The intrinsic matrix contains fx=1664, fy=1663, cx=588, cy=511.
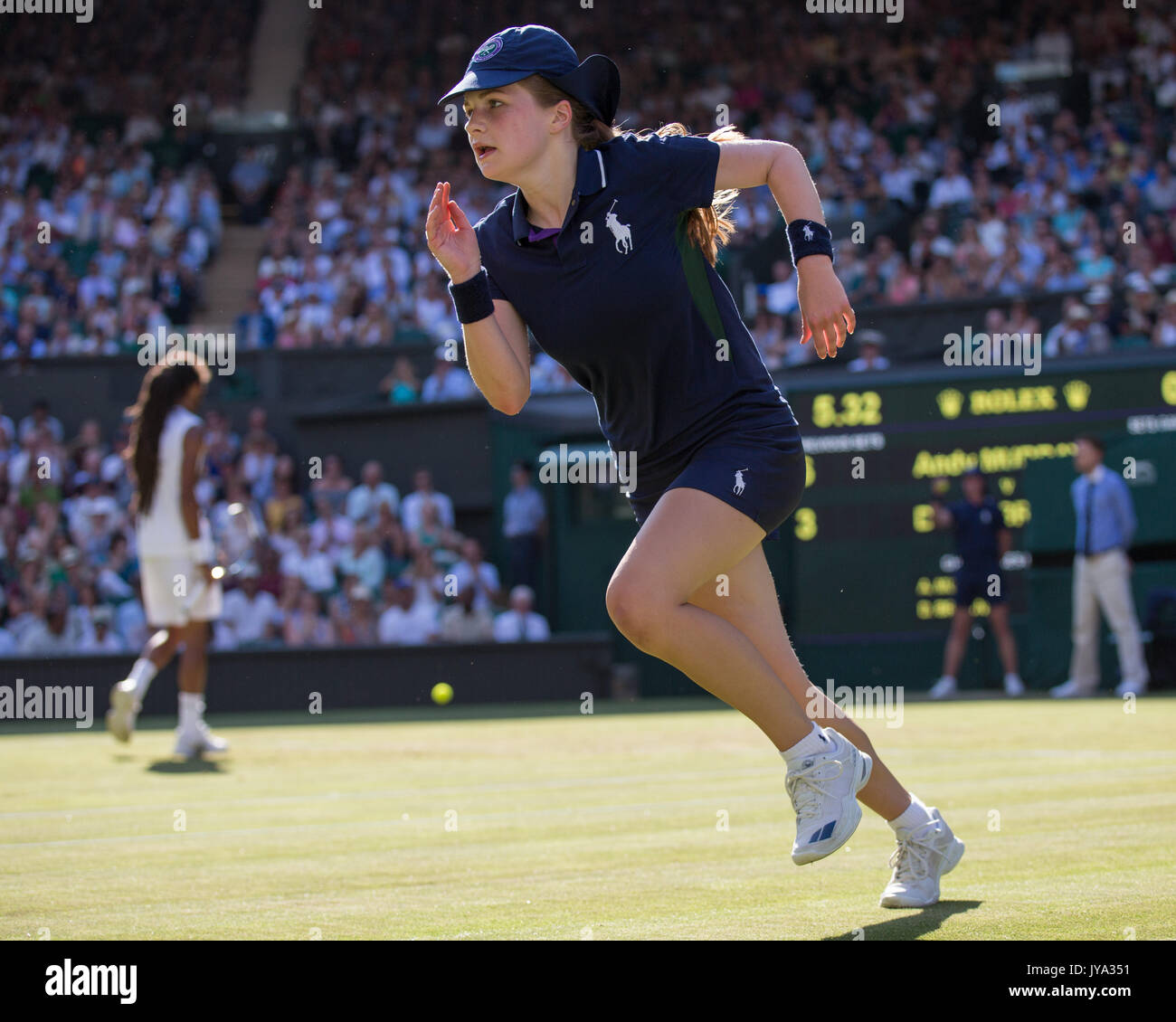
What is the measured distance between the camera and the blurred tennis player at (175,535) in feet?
33.6

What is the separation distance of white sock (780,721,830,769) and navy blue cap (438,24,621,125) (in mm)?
1797

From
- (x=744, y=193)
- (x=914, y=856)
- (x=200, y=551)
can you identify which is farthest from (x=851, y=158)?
(x=914, y=856)

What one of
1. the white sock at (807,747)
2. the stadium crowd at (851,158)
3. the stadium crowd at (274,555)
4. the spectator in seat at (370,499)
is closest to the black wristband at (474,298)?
the white sock at (807,747)

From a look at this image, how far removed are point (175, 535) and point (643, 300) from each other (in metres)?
6.73

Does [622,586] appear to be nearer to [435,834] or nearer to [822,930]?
[822,930]

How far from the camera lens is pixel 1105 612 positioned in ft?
48.6

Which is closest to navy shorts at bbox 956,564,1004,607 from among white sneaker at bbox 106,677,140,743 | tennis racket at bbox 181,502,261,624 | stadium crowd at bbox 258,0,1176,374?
stadium crowd at bbox 258,0,1176,374

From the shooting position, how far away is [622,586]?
4.14 metres

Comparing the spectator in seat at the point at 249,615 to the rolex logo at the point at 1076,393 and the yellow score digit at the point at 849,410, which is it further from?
the rolex logo at the point at 1076,393

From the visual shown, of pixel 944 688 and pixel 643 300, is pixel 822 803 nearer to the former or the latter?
pixel 643 300

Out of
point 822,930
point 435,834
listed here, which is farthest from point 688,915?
point 435,834

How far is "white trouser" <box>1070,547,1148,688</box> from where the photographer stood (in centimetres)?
1427

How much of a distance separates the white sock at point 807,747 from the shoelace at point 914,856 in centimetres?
52
